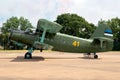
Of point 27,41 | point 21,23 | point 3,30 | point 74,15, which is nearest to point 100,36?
point 27,41

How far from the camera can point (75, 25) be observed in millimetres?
95000

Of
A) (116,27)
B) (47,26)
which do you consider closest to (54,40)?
(47,26)

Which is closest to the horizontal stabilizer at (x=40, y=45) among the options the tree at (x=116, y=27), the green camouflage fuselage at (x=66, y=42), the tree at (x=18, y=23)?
the green camouflage fuselage at (x=66, y=42)

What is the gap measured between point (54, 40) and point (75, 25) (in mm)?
66392

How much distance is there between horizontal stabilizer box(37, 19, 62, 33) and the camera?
26734 millimetres

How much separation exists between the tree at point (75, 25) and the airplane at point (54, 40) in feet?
199

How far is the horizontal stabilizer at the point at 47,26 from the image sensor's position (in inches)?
1053

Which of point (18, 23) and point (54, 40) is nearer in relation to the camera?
point (54, 40)

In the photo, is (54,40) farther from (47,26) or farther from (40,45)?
(47,26)

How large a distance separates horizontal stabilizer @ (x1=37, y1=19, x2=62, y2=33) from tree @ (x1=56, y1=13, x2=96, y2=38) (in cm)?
6420

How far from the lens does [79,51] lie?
30.5 metres

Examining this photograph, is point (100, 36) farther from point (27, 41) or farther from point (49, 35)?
point (27, 41)

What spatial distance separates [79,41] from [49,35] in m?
3.35

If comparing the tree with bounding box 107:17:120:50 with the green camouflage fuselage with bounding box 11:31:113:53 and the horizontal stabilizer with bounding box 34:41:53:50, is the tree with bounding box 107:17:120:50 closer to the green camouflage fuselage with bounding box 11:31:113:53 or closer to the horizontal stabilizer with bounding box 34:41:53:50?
the green camouflage fuselage with bounding box 11:31:113:53
